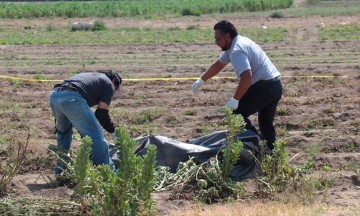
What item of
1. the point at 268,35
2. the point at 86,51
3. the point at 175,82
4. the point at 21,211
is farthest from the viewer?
the point at 268,35

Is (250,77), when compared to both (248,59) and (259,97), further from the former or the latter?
(259,97)

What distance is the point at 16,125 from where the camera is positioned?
37.1ft

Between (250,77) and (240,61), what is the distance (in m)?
0.20

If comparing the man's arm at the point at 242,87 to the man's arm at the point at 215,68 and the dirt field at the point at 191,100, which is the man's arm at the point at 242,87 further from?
the dirt field at the point at 191,100

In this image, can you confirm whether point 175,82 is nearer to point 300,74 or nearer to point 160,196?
point 300,74

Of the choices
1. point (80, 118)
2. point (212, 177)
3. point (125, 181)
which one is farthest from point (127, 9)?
point (125, 181)

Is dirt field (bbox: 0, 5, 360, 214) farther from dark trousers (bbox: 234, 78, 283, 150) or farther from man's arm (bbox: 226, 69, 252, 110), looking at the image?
man's arm (bbox: 226, 69, 252, 110)

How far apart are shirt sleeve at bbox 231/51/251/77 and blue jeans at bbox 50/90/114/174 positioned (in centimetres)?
156

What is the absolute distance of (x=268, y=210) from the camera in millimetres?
7102

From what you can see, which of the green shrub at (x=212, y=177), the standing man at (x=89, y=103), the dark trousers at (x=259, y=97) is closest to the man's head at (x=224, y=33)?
the dark trousers at (x=259, y=97)

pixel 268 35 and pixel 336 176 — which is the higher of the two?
pixel 336 176

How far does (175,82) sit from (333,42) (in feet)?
28.9

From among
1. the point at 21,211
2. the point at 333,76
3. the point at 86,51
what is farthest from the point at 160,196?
the point at 86,51

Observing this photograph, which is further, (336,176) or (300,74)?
(300,74)
